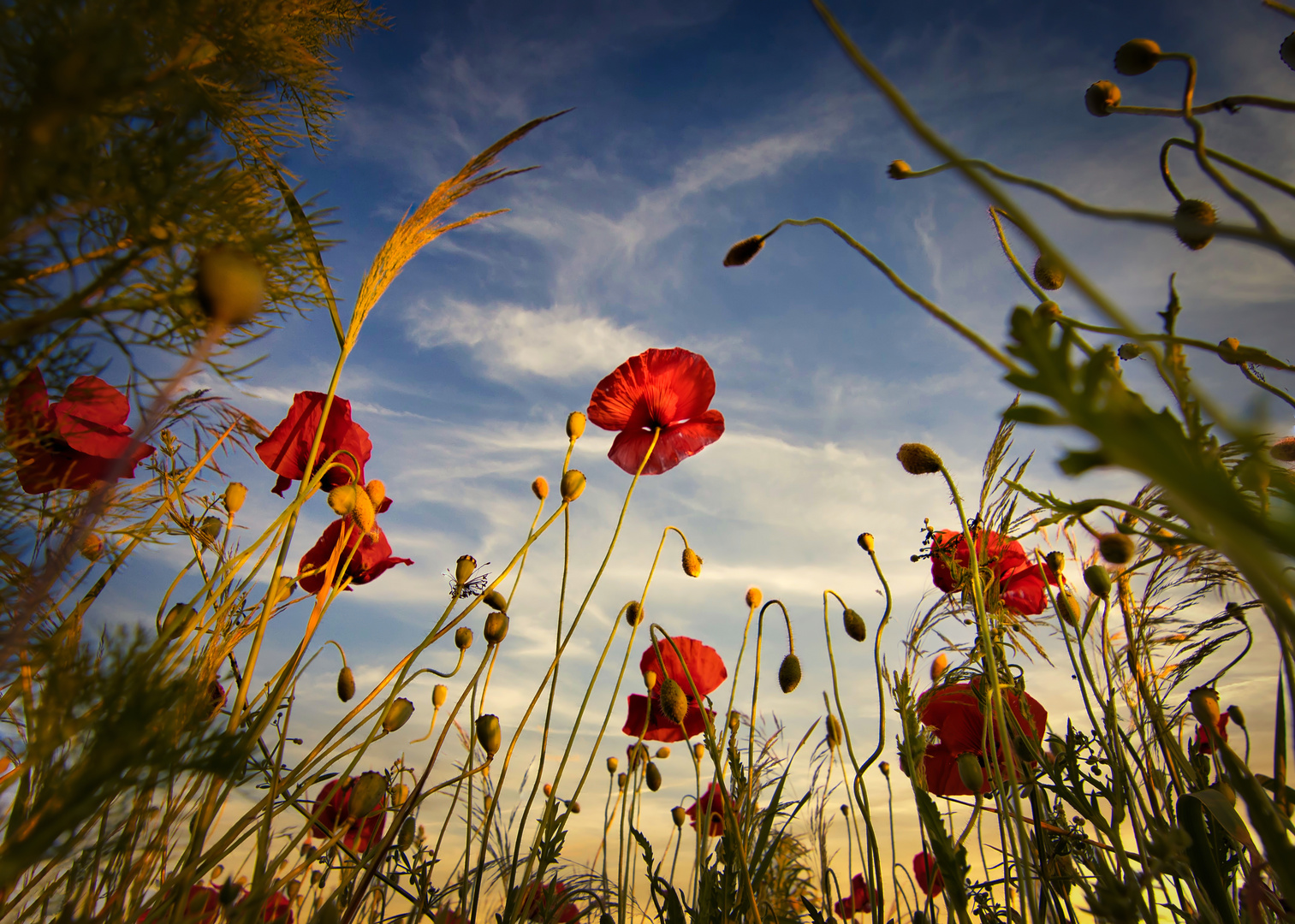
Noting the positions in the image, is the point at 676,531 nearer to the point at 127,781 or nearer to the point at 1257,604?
the point at 1257,604

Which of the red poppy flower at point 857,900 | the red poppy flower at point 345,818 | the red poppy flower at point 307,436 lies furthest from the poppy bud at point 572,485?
the red poppy flower at point 857,900

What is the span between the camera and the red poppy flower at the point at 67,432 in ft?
2.51

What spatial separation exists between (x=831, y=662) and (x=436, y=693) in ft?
3.80

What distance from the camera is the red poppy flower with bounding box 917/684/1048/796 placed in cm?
152

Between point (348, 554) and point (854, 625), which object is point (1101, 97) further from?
point (348, 554)

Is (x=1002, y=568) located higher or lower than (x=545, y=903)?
higher

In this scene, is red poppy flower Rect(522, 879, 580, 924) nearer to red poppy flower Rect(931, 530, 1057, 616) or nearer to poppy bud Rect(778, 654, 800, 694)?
poppy bud Rect(778, 654, 800, 694)

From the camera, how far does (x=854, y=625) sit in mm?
1676

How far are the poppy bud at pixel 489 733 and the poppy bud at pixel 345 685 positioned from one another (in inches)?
15.0

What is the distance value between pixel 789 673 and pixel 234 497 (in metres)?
1.51

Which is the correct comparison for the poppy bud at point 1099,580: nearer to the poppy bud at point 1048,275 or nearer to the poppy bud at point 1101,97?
the poppy bud at point 1048,275

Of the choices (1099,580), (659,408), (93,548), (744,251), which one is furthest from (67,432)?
(1099,580)

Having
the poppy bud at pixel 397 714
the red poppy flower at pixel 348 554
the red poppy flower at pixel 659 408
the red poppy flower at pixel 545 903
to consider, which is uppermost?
the red poppy flower at pixel 659 408

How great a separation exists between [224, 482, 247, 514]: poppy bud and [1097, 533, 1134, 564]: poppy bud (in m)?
1.65
